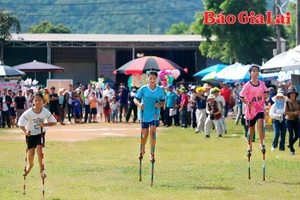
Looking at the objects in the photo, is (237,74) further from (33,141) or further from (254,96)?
(33,141)

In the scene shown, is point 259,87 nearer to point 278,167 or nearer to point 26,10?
point 278,167

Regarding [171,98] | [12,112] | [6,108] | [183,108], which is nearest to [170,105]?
[171,98]

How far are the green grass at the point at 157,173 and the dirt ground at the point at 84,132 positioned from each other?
306 centimetres

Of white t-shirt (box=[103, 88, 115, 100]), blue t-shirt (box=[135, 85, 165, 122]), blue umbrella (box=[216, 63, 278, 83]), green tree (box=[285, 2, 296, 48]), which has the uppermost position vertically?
green tree (box=[285, 2, 296, 48])

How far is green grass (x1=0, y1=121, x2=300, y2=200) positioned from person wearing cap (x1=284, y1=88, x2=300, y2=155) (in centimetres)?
54

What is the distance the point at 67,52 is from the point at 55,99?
25.0 m

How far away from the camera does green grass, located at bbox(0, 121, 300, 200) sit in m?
13.1

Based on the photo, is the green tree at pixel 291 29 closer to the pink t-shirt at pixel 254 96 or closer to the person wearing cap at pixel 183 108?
the person wearing cap at pixel 183 108

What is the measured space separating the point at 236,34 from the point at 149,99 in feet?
120

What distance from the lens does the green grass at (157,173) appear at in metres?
Answer: 13.1

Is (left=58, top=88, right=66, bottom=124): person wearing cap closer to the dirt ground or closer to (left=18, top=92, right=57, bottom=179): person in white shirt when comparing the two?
the dirt ground

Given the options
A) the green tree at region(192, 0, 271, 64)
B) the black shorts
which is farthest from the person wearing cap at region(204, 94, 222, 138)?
the green tree at region(192, 0, 271, 64)

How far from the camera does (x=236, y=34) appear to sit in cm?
5047

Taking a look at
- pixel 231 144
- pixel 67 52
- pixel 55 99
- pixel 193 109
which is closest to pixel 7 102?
pixel 55 99
